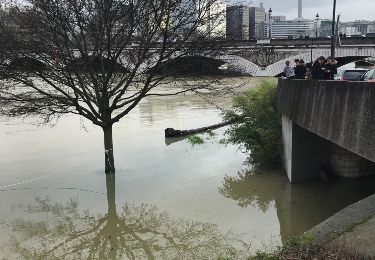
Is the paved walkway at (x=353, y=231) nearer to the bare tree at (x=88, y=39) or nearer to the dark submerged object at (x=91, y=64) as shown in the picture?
the bare tree at (x=88, y=39)

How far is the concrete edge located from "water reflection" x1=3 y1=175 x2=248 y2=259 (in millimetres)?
3175

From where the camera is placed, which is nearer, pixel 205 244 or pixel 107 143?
pixel 205 244

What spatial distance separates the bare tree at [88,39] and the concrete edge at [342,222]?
10092mm

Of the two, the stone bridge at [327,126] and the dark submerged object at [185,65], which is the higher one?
the dark submerged object at [185,65]

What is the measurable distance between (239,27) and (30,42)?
24.9ft

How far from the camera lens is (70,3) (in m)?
15.6

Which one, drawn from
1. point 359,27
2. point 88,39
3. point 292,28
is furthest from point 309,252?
point 359,27

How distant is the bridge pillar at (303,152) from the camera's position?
615 inches

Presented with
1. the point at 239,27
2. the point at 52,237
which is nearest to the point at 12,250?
the point at 52,237

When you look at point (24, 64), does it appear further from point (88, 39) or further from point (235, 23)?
point (235, 23)

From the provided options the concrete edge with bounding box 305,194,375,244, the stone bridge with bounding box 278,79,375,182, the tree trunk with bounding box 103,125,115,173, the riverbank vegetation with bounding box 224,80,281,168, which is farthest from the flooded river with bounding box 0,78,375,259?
the concrete edge with bounding box 305,194,375,244

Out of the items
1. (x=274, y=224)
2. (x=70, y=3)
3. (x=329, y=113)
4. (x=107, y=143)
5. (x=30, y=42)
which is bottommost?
(x=274, y=224)

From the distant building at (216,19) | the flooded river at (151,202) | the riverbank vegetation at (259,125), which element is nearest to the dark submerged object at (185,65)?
the distant building at (216,19)

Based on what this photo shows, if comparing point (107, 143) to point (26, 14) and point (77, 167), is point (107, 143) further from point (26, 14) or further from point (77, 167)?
point (26, 14)
